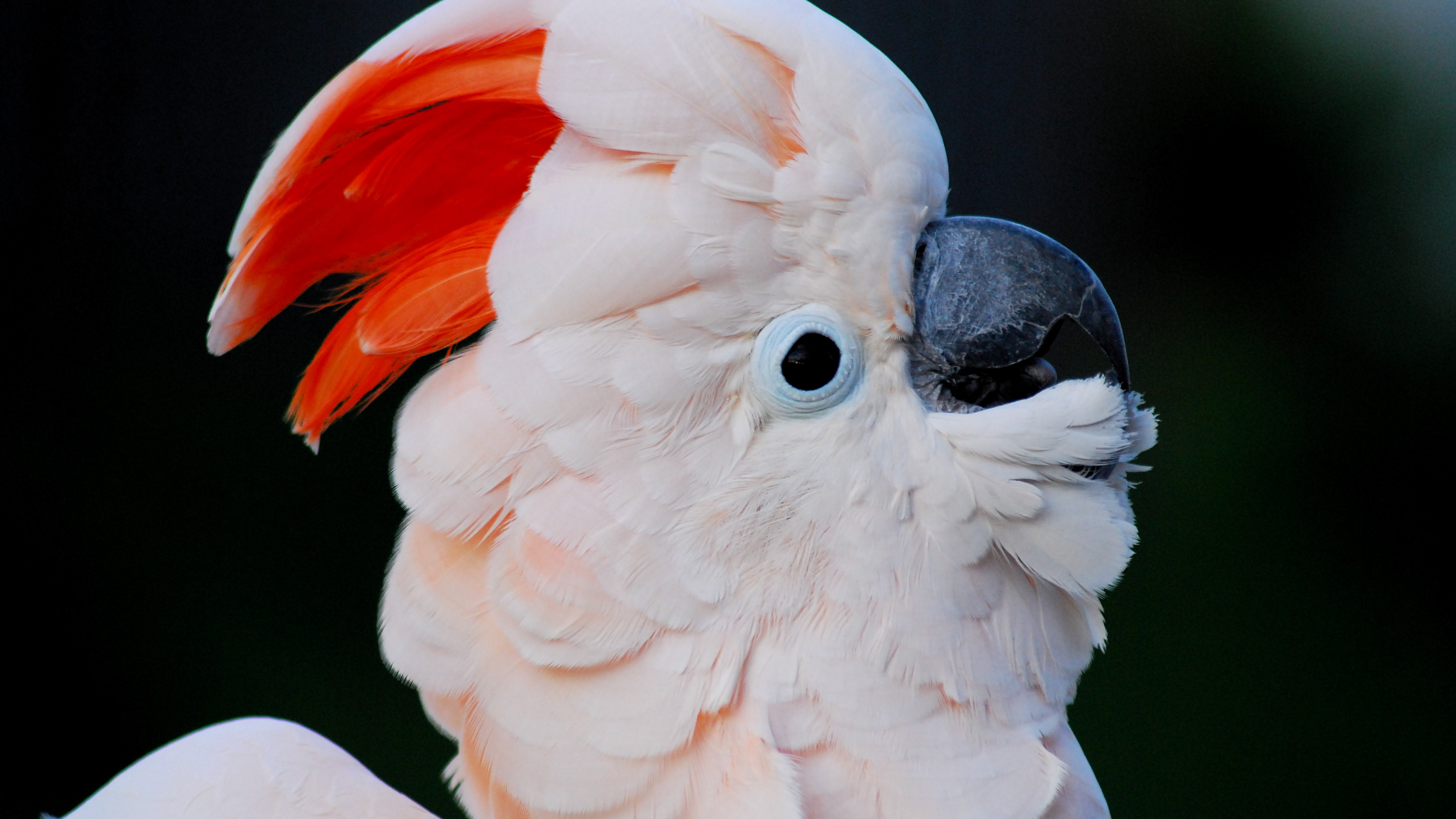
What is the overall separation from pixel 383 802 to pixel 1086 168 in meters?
2.46

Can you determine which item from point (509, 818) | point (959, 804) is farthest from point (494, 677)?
point (959, 804)

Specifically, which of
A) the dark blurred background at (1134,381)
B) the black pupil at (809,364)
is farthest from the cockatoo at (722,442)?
the dark blurred background at (1134,381)

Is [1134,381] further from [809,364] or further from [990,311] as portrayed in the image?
[809,364]

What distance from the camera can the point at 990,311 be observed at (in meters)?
0.83

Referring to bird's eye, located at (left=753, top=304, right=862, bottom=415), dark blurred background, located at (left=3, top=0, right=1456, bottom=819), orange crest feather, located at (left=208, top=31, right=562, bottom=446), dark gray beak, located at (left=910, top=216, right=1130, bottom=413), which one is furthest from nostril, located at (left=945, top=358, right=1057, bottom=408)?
dark blurred background, located at (left=3, top=0, right=1456, bottom=819)

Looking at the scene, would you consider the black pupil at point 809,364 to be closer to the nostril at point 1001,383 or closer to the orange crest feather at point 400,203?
the nostril at point 1001,383

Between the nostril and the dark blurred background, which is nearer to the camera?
the nostril

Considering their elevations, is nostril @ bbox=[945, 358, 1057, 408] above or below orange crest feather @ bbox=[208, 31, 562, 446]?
below

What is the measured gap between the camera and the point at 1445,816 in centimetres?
272

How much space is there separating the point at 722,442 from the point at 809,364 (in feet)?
0.29

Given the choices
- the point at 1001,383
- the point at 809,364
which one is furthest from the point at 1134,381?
the point at 809,364

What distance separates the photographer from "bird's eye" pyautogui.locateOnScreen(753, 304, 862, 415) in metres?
0.78

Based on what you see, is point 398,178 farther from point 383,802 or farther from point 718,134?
point 383,802

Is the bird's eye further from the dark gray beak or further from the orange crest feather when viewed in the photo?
the orange crest feather
